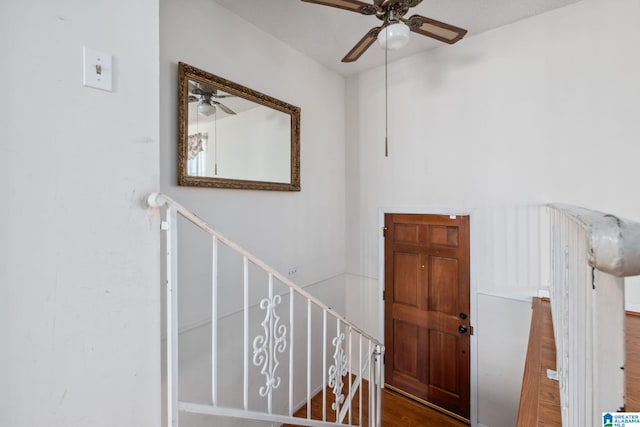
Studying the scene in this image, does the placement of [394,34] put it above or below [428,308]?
above

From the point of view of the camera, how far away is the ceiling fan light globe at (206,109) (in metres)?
1.97

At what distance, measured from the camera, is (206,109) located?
200 cm

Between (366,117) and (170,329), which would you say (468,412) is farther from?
(366,117)

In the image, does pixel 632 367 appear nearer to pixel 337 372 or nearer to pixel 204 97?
pixel 337 372

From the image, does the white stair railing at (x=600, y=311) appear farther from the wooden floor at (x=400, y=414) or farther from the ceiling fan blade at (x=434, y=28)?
the wooden floor at (x=400, y=414)

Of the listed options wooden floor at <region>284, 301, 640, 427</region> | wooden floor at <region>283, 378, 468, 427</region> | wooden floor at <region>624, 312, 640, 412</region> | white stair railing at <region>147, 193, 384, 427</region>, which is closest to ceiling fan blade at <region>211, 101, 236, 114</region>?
white stair railing at <region>147, 193, 384, 427</region>

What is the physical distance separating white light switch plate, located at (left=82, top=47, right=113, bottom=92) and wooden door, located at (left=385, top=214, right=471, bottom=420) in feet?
8.74

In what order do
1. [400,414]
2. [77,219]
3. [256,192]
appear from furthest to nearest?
[400,414] < [256,192] < [77,219]

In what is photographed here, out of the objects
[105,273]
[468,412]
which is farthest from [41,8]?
[468,412]

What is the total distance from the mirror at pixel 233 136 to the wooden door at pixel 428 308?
4.45 ft

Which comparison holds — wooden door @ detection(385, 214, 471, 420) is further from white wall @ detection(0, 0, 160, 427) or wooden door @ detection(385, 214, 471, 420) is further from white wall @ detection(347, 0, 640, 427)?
white wall @ detection(0, 0, 160, 427)

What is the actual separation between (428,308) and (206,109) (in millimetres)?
2690

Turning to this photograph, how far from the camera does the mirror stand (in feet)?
6.21

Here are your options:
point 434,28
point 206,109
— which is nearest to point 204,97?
point 206,109
